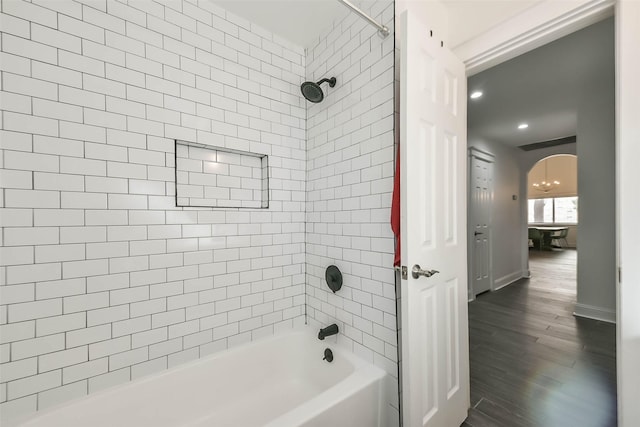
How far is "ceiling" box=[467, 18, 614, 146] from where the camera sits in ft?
7.48

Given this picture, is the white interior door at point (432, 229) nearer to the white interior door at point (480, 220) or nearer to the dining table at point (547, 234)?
the white interior door at point (480, 220)

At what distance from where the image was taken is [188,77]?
5.21ft

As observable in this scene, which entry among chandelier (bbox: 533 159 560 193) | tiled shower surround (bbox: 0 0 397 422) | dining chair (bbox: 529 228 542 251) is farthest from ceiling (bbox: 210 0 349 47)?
dining chair (bbox: 529 228 542 251)

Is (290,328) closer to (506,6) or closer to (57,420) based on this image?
(57,420)

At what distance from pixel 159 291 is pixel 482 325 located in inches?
128

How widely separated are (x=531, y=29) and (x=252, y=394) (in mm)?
2634

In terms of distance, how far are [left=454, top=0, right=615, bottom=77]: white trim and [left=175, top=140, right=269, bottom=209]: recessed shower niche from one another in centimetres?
147

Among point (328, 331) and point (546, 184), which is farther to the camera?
point (546, 184)

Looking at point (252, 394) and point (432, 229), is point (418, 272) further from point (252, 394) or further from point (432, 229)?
point (252, 394)

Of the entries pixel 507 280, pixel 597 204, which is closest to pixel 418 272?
→ pixel 597 204

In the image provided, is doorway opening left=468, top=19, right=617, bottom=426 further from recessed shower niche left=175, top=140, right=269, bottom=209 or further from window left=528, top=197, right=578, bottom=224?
window left=528, top=197, right=578, bottom=224

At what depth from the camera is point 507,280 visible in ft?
15.3

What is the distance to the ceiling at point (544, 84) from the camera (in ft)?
7.48

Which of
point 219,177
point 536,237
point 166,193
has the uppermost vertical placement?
point 219,177
